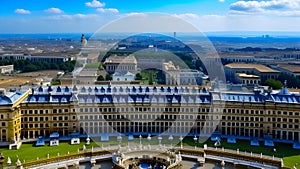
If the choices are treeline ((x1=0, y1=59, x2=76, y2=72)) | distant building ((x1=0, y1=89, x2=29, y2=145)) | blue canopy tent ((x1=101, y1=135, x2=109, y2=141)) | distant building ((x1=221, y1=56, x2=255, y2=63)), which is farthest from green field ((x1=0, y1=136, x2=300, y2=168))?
distant building ((x1=221, y1=56, x2=255, y2=63))

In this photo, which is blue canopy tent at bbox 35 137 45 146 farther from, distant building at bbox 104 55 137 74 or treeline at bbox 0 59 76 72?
treeline at bbox 0 59 76 72

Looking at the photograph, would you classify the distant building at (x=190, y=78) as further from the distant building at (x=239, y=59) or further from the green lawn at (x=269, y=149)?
the distant building at (x=239, y=59)

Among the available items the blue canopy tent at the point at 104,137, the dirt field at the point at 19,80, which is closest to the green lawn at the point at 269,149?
the blue canopy tent at the point at 104,137

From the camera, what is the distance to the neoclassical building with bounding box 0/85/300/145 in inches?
1794

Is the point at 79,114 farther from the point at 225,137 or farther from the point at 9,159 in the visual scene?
the point at 225,137

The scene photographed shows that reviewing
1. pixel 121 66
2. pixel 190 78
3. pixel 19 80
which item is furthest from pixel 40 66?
pixel 190 78

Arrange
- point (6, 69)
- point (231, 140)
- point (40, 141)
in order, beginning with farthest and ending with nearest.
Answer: point (6, 69)
point (231, 140)
point (40, 141)

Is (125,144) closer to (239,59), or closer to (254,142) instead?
(254,142)

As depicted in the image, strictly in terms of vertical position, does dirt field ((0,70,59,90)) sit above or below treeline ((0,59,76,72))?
below

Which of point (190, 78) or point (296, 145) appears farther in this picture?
point (190, 78)

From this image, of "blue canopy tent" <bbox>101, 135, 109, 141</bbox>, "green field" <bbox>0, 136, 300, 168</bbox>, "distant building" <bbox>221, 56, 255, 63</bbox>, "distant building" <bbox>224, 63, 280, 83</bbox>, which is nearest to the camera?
"green field" <bbox>0, 136, 300, 168</bbox>

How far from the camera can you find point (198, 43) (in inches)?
4636

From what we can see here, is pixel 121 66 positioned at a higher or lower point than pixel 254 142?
higher

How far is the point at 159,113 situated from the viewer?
157 feet
